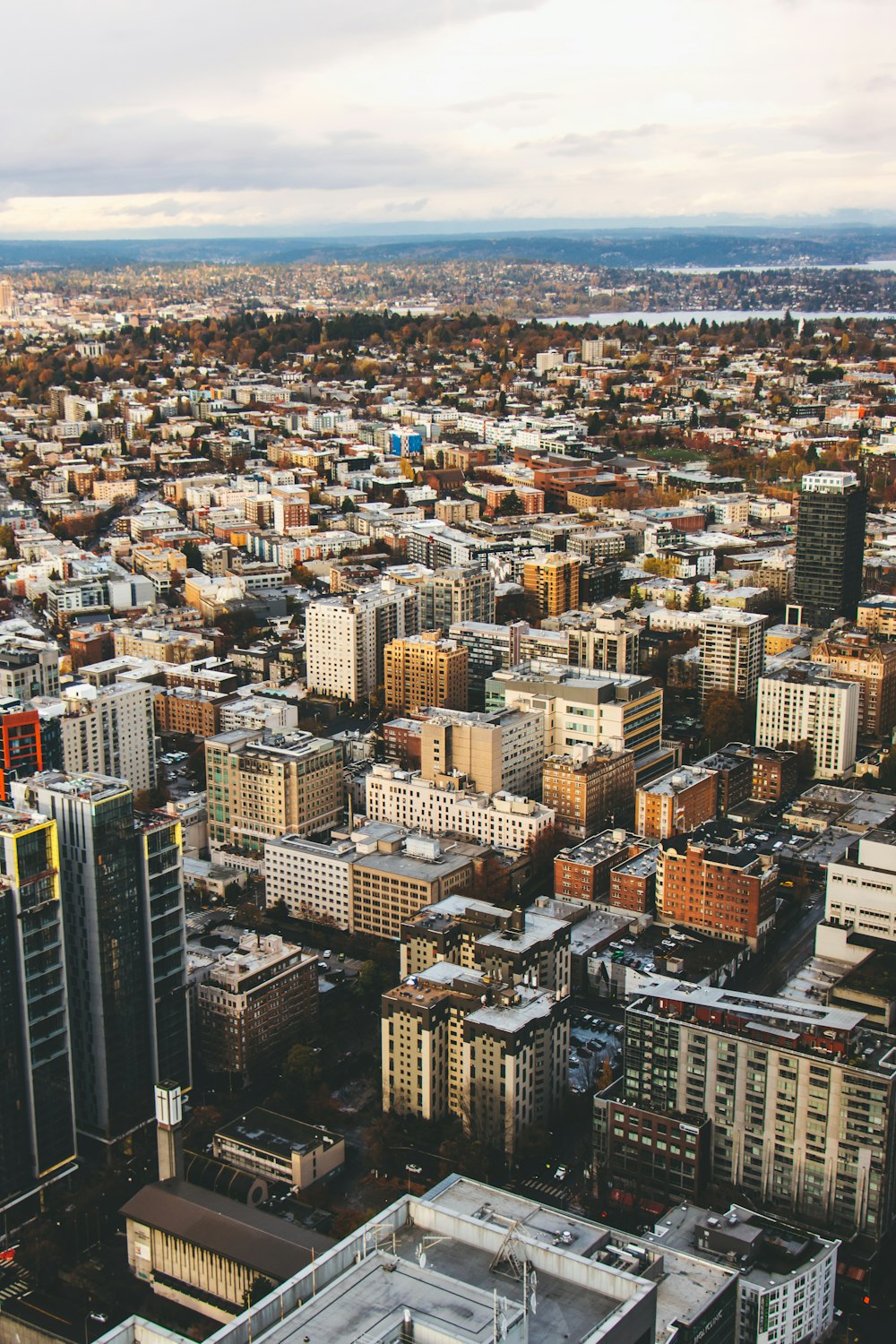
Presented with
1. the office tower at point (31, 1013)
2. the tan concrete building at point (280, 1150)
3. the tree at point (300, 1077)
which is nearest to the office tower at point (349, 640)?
the tree at point (300, 1077)

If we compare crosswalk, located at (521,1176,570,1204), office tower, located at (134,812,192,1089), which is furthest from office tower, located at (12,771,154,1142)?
crosswalk, located at (521,1176,570,1204)

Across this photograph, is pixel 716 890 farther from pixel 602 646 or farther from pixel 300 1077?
pixel 602 646

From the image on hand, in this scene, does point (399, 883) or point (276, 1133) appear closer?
point (276, 1133)

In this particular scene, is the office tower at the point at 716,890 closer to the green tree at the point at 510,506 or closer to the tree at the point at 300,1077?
the tree at the point at 300,1077

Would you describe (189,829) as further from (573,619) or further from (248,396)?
(248,396)

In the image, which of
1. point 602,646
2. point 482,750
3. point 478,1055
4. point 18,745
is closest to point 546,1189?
point 478,1055

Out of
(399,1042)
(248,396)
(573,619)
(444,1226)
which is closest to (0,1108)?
(399,1042)
